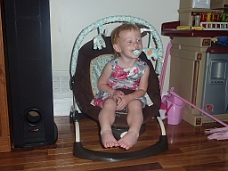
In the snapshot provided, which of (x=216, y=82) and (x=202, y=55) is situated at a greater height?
(x=202, y=55)

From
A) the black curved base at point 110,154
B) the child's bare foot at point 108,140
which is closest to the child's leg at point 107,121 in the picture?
the child's bare foot at point 108,140

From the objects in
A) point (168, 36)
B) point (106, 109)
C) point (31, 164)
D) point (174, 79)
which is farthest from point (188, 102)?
Answer: point (31, 164)

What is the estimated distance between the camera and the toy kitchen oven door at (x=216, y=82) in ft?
6.35

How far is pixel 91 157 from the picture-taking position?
1.46m

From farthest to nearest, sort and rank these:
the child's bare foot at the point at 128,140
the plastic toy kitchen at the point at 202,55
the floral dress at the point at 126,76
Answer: the plastic toy kitchen at the point at 202,55 → the floral dress at the point at 126,76 → the child's bare foot at the point at 128,140

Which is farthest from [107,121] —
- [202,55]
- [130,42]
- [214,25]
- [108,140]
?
[214,25]

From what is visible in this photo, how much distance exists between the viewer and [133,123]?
1371 mm

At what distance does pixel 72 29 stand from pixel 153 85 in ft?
2.60

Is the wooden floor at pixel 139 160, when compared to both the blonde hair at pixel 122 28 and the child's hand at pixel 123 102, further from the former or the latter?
the blonde hair at pixel 122 28

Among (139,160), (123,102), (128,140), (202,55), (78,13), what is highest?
(78,13)

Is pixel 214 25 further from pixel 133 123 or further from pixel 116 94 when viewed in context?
pixel 133 123

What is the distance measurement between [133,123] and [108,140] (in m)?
0.17

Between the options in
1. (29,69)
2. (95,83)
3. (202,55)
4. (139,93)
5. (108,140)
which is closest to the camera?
(108,140)

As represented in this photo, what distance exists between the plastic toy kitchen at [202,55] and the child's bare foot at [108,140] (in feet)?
3.03
